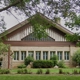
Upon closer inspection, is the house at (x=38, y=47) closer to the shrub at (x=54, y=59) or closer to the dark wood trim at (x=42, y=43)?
the dark wood trim at (x=42, y=43)

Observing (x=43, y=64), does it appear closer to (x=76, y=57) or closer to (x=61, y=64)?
(x=61, y=64)

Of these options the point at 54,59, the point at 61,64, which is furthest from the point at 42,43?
the point at 61,64

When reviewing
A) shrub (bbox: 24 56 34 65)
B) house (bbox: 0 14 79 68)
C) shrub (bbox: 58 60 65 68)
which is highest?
house (bbox: 0 14 79 68)

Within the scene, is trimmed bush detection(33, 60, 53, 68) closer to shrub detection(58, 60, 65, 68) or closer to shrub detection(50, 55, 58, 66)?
shrub detection(50, 55, 58, 66)

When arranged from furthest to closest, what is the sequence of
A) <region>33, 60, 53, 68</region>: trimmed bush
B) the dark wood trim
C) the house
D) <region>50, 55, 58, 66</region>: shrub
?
the dark wood trim, the house, <region>50, 55, 58, 66</region>: shrub, <region>33, 60, 53, 68</region>: trimmed bush

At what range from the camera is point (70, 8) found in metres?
14.3

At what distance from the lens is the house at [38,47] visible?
43.7 metres

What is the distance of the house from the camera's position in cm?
4372

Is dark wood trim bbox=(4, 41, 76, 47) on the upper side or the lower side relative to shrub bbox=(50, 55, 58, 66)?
upper

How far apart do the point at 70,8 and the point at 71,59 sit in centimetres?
3090

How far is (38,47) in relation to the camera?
4431cm

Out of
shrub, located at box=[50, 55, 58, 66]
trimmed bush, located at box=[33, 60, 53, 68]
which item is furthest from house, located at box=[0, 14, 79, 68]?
trimmed bush, located at box=[33, 60, 53, 68]

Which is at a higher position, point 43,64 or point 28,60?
point 28,60

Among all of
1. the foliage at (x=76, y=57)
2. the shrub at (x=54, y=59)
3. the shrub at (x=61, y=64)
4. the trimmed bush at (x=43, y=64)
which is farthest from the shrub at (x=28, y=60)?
the foliage at (x=76, y=57)
